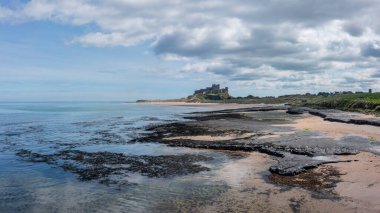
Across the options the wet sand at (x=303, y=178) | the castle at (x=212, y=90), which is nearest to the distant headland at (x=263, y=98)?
the castle at (x=212, y=90)

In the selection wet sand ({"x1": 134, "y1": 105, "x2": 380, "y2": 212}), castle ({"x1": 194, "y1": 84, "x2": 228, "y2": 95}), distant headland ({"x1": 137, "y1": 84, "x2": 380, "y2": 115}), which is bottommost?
wet sand ({"x1": 134, "y1": 105, "x2": 380, "y2": 212})

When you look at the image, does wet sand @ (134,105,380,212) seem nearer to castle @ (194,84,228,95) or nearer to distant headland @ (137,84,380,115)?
distant headland @ (137,84,380,115)

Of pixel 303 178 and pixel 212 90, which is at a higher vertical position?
pixel 212 90

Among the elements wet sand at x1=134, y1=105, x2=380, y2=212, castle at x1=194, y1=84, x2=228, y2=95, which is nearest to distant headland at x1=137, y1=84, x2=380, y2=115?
castle at x1=194, y1=84, x2=228, y2=95

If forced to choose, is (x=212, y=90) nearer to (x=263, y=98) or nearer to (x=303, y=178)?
(x=263, y=98)

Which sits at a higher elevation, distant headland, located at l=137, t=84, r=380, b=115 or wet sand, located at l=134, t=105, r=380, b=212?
distant headland, located at l=137, t=84, r=380, b=115

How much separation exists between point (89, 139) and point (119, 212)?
19135mm

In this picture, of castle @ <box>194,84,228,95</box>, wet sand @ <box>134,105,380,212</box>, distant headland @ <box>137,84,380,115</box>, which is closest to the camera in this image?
wet sand @ <box>134,105,380,212</box>

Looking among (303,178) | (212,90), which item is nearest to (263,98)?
(212,90)

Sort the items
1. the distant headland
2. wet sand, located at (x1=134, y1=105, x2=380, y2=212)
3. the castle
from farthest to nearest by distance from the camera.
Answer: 1. the castle
2. the distant headland
3. wet sand, located at (x1=134, y1=105, x2=380, y2=212)

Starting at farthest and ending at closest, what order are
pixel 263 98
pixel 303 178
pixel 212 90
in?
pixel 212 90 < pixel 263 98 < pixel 303 178

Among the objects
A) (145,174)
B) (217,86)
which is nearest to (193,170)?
(145,174)

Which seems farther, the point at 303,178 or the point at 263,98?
the point at 263,98

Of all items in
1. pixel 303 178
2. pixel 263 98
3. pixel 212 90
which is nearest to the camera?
pixel 303 178
